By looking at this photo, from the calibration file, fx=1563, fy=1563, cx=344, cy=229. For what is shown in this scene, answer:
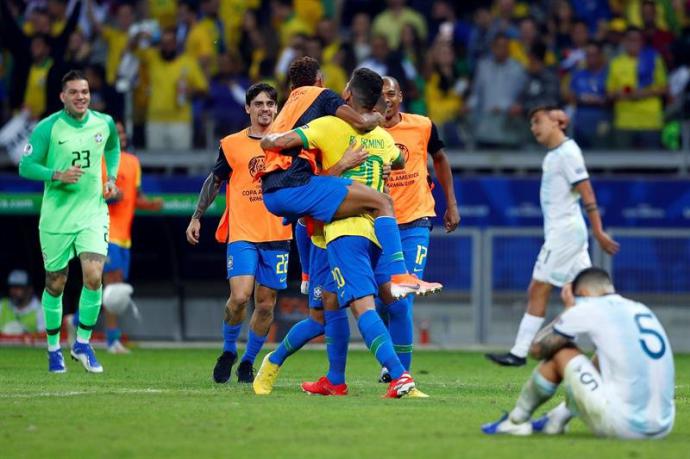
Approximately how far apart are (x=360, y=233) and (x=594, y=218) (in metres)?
3.27

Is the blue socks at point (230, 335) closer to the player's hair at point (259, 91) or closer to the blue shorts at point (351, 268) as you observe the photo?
the player's hair at point (259, 91)

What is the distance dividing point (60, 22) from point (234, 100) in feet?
11.9

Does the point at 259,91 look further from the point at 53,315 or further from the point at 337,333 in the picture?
the point at 53,315

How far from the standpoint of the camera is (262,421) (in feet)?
31.6

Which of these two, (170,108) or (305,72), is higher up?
(305,72)

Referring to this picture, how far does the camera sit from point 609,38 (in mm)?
22125

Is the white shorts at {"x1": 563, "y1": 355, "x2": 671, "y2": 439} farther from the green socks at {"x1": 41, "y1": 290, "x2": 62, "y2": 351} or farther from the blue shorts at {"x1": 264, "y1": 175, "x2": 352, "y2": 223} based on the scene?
the green socks at {"x1": 41, "y1": 290, "x2": 62, "y2": 351}

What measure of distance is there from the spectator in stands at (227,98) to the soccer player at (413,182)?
779cm

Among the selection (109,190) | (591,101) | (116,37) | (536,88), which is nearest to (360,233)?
(109,190)

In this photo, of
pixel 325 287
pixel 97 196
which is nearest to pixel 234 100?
pixel 97 196

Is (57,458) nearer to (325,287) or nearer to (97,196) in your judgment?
(325,287)

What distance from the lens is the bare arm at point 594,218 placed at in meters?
13.2

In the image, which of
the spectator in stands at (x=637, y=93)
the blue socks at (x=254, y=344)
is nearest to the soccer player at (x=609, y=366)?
the blue socks at (x=254, y=344)

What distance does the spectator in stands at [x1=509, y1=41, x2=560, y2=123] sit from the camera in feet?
69.9
